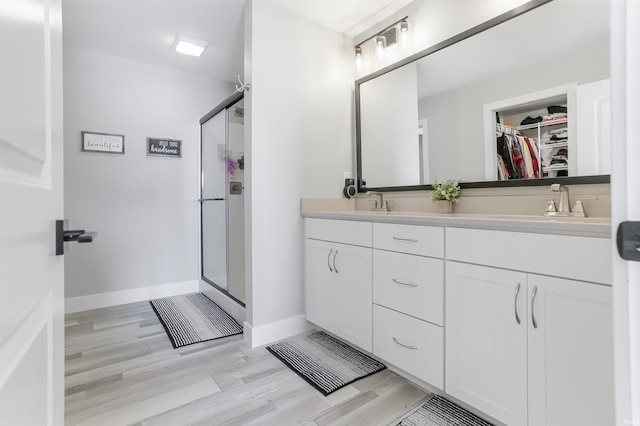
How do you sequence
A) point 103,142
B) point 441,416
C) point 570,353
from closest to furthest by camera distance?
point 570,353
point 441,416
point 103,142

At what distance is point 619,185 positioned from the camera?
45cm

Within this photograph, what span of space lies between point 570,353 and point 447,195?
1086 mm

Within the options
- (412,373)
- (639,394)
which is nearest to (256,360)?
(412,373)

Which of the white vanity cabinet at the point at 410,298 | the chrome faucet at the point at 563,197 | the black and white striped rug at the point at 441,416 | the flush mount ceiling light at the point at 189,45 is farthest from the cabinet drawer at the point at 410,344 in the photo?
the flush mount ceiling light at the point at 189,45

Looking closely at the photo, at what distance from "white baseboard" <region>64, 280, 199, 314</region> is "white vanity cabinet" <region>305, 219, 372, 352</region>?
5.74 feet

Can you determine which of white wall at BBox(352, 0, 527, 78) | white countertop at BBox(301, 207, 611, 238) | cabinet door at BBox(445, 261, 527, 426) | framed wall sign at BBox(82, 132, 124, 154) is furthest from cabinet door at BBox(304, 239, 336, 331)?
framed wall sign at BBox(82, 132, 124, 154)

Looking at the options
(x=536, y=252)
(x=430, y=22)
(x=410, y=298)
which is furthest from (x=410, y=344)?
(x=430, y=22)

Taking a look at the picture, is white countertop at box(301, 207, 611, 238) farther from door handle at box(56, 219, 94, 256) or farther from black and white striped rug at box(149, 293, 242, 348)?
black and white striped rug at box(149, 293, 242, 348)

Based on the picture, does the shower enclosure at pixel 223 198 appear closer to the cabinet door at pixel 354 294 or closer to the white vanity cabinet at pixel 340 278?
the white vanity cabinet at pixel 340 278

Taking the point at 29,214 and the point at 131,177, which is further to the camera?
the point at 131,177

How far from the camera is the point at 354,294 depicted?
198cm

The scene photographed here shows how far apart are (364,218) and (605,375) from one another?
4.03 ft

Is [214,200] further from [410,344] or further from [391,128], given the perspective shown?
[410,344]

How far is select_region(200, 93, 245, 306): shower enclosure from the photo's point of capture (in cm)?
280
